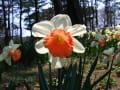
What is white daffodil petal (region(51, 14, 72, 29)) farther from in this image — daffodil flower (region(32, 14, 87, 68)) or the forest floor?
the forest floor

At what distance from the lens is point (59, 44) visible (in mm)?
1462

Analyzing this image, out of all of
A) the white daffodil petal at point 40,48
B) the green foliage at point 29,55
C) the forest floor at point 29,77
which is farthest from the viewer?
the green foliage at point 29,55

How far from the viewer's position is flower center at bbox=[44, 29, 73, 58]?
1.46 metres

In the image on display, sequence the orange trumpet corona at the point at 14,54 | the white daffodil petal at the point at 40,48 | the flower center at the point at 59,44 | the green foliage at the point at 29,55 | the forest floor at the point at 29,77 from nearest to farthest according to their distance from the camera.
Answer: the flower center at the point at 59,44 → the white daffodil petal at the point at 40,48 → the orange trumpet corona at the point at 14,54 → the forest floor at the point at 29,77 → the green foliage at the point at 29,55

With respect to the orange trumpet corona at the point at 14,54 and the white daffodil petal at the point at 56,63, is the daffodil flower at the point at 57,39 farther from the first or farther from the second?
the orange trumpet corona at the point at 14,54

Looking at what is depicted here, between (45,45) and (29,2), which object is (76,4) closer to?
(45,45)

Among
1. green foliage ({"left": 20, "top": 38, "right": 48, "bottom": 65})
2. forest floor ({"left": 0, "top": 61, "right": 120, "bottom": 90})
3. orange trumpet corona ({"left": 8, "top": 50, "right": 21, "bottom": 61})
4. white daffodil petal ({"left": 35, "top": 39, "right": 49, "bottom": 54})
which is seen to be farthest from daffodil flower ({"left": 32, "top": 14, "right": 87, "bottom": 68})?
green foliage ({"left": 20, "top": 38, "right": 48, "bottom": 65})

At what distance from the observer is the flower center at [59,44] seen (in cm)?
146

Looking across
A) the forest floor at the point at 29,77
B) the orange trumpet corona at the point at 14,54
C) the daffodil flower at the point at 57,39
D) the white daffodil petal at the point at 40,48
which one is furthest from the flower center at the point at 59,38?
the forest floor at the point at 29,77

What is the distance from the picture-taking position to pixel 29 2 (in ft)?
138

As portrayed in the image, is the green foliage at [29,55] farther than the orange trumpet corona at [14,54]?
Yes

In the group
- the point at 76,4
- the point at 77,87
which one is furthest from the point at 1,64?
the point at 76,4

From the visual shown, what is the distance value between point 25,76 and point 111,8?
5084cm

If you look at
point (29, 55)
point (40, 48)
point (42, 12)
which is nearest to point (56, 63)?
point (40, 48)
